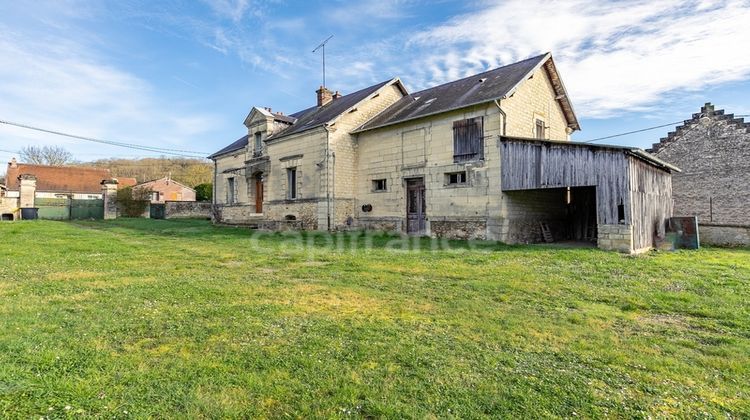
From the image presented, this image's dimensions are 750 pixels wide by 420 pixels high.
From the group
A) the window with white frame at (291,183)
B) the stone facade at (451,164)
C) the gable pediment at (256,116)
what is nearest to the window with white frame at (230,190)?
the gable pediment at (256,116)

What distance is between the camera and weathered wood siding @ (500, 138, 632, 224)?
10.7 metres

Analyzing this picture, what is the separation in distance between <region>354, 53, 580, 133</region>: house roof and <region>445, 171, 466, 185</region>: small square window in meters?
2.33

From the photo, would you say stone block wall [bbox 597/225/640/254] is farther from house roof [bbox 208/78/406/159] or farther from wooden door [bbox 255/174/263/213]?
wooden door [bbox 255/174/263/213]

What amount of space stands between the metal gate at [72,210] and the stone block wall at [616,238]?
29498mm

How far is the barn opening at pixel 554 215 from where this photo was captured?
1354 centimetres

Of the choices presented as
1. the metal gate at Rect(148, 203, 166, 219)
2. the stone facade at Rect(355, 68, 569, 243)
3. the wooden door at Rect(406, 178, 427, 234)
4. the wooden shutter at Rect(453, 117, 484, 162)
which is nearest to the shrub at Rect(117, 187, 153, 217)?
the metal gate at Rect(148, 203, 166, 219)

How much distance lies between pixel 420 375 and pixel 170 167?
2720 inches

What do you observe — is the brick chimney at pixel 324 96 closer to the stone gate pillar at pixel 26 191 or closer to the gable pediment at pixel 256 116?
the gable pediment at pixel 256 116

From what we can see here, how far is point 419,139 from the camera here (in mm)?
15484

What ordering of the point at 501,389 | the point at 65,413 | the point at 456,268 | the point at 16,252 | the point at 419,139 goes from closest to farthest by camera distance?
the point at 65,413
the point at 501,389
the point at 456,268
the point at 16,252
the point at 419,139

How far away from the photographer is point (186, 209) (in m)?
30.2

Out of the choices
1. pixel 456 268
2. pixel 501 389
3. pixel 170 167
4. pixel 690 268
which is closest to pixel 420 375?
pixel 501 389

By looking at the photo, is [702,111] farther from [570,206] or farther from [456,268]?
[456,268]

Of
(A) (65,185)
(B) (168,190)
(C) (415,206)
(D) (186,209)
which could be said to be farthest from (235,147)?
(A) (65,185)
